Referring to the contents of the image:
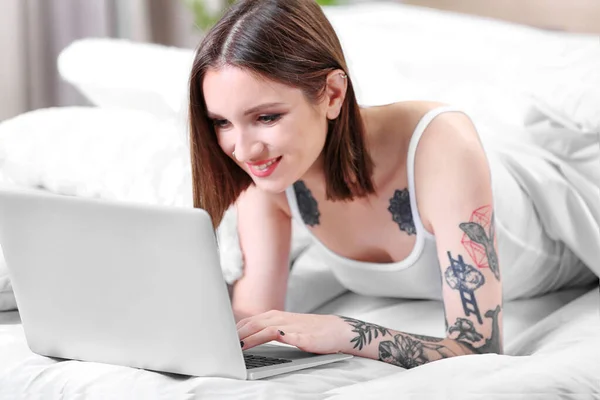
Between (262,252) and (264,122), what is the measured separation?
39 cm

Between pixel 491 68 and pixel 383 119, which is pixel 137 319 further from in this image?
pixel 491 68

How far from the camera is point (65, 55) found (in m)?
2.30

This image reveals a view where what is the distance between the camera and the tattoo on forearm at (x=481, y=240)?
1.25 meters

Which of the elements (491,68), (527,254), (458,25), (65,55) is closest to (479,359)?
(527,254)

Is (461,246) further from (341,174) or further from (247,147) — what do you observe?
(247,147)

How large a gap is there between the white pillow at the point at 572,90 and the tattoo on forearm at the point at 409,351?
2.21 ft

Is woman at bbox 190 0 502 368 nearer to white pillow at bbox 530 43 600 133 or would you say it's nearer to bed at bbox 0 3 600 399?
bed at bbox 0 3 600 399

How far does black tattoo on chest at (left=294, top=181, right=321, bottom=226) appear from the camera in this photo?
1493 mm

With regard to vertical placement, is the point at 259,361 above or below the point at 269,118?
below

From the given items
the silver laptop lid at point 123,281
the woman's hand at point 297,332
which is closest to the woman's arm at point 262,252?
the woman's hand at point 297,332

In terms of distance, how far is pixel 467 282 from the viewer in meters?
1.25

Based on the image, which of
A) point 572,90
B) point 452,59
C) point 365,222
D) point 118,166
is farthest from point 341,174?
point 452,59

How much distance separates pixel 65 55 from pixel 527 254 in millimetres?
1369

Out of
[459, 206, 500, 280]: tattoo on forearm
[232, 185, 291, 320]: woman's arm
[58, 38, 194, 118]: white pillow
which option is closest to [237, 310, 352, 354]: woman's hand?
[459, 206, 500, 280]: tattoo on forearm
